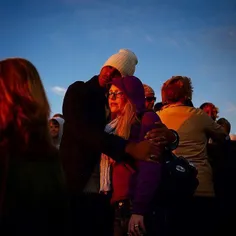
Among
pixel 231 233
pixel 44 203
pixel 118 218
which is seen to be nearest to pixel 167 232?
pixel 118 218

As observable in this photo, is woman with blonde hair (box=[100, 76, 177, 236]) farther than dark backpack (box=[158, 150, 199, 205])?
No

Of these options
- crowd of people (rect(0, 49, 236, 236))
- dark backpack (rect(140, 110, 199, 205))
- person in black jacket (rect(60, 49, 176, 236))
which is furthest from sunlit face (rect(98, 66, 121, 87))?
dark backpack (rect(140, 110, 199, 205))

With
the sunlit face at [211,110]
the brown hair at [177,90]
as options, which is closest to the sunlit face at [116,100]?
the brown hair at [177,90]

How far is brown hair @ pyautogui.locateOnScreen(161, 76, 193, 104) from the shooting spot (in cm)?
395

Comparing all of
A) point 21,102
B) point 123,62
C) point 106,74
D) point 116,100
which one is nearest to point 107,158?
point 116,100

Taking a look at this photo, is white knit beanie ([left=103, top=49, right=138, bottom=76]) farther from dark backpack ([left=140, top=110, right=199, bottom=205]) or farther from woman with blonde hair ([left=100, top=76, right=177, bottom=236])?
dark backpack ([left=140, top=110, right=199, bottom=205])

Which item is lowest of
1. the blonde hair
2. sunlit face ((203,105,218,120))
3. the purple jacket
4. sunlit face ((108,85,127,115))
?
the purple jacket

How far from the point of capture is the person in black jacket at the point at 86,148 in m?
2.92

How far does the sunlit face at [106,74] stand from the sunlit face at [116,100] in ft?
0.64

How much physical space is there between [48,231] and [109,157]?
1144mm

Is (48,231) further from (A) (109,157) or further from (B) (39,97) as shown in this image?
(A) (109,157)

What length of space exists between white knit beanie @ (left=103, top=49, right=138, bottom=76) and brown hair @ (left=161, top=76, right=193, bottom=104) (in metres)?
0.35

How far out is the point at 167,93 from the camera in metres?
3.97

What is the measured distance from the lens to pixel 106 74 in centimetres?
356
